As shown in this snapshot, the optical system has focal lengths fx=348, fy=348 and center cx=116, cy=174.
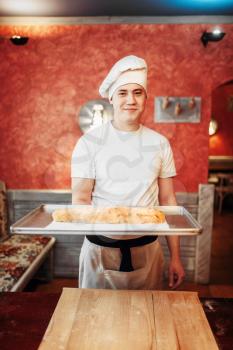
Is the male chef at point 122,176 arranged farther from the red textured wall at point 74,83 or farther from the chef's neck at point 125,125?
the red textured wall at point 74,83

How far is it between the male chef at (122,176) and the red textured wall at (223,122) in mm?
7693

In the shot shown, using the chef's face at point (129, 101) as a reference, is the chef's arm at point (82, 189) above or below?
below

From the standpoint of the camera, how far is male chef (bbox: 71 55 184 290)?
194 cm

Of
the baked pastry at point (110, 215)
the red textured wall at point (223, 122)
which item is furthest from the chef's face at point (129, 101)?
the red textured wall at point (223, 122)

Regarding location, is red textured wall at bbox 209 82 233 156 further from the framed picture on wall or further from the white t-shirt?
the white t-shirt

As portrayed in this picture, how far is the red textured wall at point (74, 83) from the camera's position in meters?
4.25

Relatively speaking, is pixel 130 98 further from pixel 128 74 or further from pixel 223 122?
pixel 223 122

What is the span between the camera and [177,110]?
4.30 m

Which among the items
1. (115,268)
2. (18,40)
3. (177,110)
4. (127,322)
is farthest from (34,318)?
(18,40)

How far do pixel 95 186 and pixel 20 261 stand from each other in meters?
1.85

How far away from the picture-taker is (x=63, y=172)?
4547 mm

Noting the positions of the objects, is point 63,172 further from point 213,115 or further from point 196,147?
point 213,115

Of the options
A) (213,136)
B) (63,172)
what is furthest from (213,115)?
(63,172)

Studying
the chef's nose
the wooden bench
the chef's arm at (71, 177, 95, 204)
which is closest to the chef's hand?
the chef's arm at (71, 177, 95, 204)
